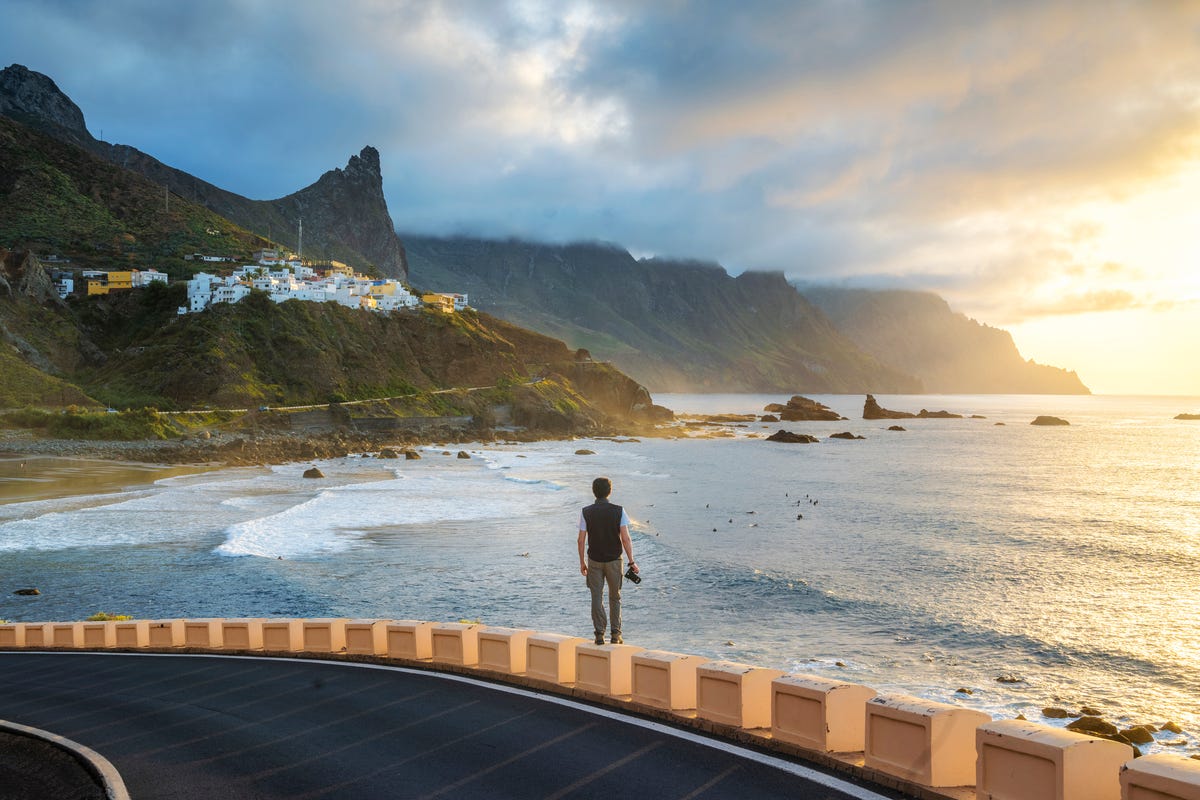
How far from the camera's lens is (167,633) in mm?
15602

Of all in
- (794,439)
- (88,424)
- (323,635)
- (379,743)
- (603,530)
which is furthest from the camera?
(794,439)

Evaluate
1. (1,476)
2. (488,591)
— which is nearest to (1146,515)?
(488,591)

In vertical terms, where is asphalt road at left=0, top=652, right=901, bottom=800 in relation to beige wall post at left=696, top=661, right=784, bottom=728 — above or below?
below

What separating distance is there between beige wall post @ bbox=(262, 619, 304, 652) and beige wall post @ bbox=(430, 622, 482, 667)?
3.04 meters

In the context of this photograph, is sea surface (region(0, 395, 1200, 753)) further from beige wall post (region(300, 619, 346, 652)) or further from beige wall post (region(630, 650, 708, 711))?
beige wall post (region(630, 650, 708, 711))

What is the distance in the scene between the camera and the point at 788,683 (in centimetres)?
771

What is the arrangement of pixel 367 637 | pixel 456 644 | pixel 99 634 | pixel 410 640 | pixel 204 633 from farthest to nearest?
pixel 99 634
pixel 204 633
pixel 367 637
pixel 410 640
pixel 456 644

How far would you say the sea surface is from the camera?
798 inches

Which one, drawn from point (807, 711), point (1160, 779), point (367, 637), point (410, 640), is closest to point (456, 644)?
point (410, 640)

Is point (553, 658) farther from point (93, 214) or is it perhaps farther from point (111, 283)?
point (93, 214)

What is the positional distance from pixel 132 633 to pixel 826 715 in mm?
13710

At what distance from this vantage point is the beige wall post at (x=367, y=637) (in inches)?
504

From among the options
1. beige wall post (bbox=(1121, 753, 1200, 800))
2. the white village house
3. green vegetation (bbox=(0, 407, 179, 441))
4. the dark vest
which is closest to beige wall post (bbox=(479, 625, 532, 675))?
the dark vest

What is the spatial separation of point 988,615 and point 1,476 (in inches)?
2300
